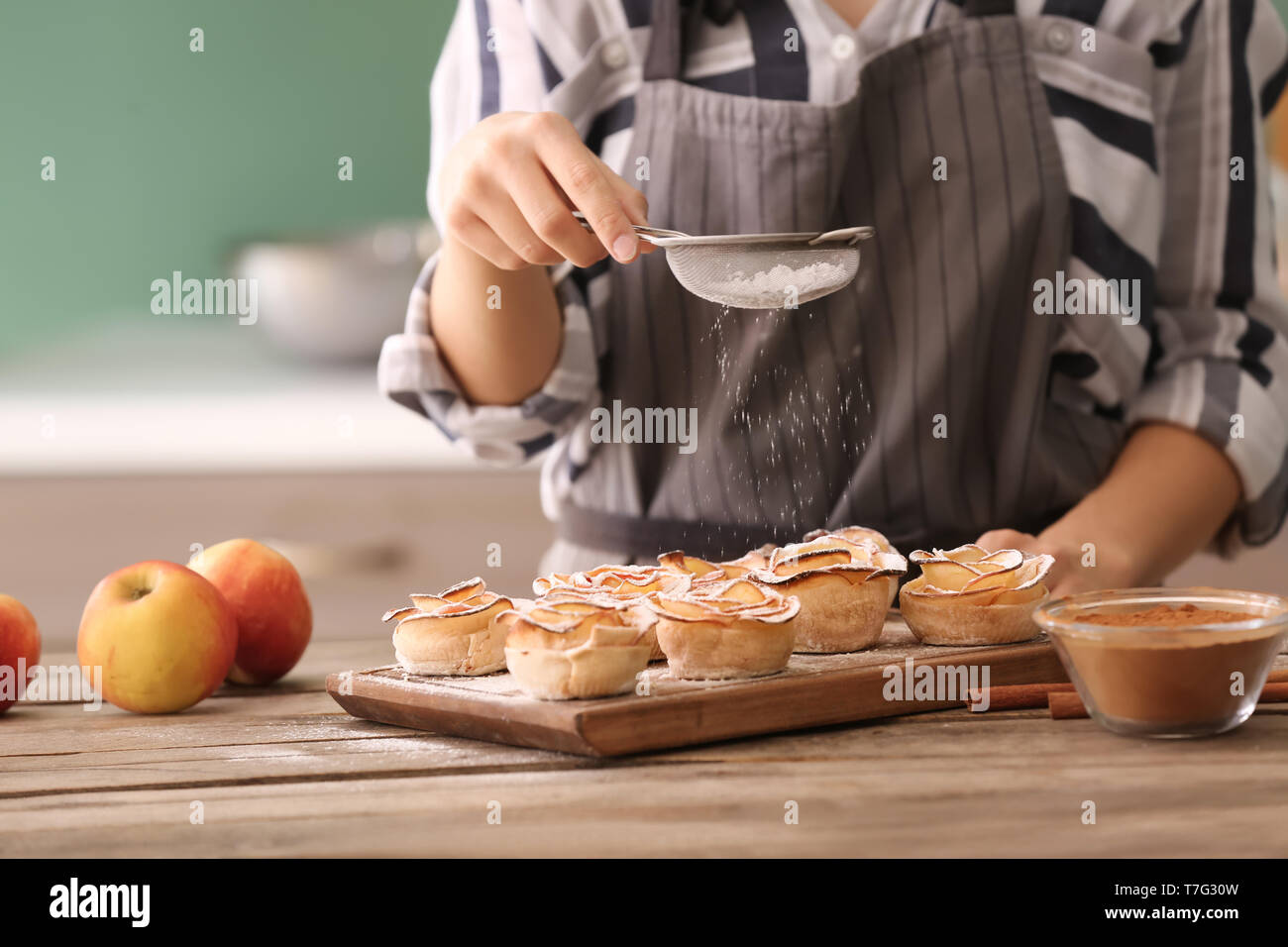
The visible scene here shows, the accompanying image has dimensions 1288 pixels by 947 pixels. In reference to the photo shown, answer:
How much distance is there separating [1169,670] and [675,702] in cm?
28

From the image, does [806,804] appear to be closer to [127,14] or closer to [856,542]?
[856,542]

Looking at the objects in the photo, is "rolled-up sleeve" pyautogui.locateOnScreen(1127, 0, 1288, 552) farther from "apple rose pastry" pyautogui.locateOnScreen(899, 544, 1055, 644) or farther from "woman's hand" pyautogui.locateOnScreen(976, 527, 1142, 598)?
"apple rose pastry" pyautogui.locateOnScreen(899, 544, 1055, 644)

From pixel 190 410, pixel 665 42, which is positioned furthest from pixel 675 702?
pixel 190 410

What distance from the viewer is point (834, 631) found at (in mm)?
917

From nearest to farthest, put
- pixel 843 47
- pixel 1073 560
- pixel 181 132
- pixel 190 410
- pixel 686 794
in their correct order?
pixel 686 794 → pixel 1073 560 → pixel 843 47 → pixel 190 410 → pixel 181 132

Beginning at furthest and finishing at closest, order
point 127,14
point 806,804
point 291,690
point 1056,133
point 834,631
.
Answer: point 127,14
point 1056,133
point 291,690
point 834,631
point 806,804

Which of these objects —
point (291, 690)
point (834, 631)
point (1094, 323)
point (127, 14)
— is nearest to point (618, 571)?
point (834, 631)

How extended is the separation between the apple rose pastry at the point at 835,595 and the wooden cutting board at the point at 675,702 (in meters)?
0.02

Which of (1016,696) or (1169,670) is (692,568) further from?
(1169,670)

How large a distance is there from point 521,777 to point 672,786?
0.08 metres

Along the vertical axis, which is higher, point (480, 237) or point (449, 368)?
point (480, 237)

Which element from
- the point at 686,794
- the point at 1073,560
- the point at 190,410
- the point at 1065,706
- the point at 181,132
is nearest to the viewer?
the point at 686,794

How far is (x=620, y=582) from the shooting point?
3.16 feet

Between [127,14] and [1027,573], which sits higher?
[127,14]
